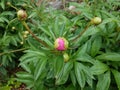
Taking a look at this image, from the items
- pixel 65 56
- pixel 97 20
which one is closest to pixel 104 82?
pixel 65 56

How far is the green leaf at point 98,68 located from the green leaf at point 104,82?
0.05 metres

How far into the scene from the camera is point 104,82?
1.91 metres

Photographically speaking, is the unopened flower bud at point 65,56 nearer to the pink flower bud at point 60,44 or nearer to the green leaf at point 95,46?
the pink flower bud at point 60,44

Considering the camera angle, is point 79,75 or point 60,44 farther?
point 79,75

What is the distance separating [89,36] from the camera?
2.12 metres

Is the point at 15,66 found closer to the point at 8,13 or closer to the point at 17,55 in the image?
the point at 17,55

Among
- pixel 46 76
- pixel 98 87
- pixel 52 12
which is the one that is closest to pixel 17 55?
pixel 52 12

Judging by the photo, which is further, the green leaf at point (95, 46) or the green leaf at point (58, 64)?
the green leaf at point (95, 46)

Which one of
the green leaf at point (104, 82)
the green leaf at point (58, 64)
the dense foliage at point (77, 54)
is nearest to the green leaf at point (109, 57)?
the dense foliage at point (77, 54)

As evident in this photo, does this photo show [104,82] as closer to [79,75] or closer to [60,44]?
[79,75]

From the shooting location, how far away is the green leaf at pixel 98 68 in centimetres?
189

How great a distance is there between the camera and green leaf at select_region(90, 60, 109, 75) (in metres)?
1.89

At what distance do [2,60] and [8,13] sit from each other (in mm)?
546

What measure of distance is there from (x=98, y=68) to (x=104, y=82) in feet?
0.35
